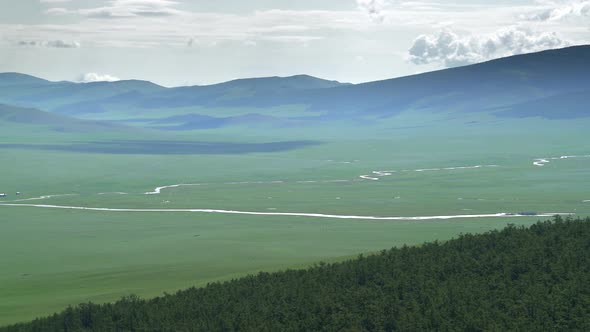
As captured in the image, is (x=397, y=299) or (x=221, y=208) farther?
(x=221, y=208)

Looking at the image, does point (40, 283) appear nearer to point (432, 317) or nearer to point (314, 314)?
point (314, 314)

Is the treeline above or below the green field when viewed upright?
below

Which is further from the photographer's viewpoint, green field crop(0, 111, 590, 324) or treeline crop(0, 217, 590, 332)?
green field crop(0, 111, 590, 324)

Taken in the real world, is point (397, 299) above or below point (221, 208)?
below

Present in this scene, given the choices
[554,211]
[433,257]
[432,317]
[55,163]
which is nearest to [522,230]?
[433,257]
